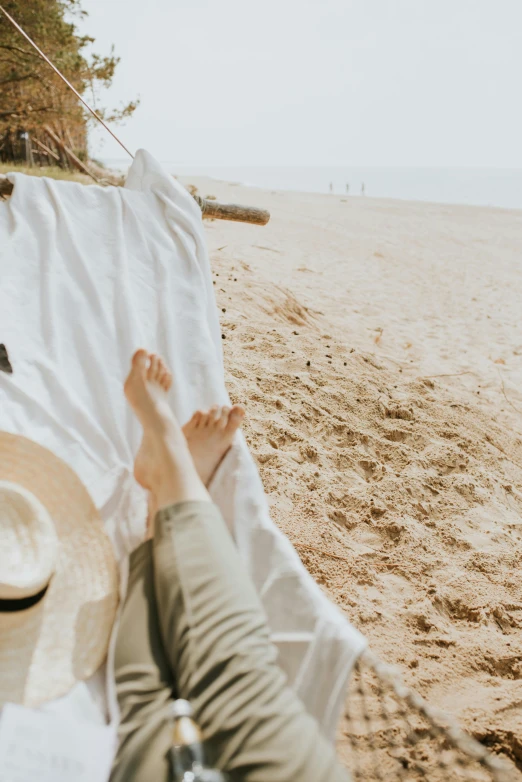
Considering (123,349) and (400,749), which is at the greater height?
(123,349)

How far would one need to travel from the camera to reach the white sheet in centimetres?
119

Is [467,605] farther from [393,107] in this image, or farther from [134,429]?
Answer: [393,107]

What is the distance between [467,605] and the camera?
1.92m

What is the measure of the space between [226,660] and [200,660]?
0.05 meters

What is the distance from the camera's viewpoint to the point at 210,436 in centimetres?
160

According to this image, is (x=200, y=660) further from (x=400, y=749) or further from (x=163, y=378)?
(x=163, y=378)

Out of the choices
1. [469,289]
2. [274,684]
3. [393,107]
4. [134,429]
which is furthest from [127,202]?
[393,107]

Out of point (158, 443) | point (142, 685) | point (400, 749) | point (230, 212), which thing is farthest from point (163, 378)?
point (230, 212)

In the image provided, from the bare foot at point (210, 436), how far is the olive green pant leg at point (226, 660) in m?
0.31

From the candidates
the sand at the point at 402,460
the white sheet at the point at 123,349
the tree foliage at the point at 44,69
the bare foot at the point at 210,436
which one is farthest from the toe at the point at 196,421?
the tree foliage at the point at 44,69

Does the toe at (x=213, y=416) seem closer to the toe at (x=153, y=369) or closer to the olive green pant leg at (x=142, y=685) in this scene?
the toe at (x=153, y=369)

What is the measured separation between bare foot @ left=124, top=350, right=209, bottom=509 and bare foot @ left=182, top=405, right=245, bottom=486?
8cm

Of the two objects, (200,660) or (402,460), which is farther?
(402,460)

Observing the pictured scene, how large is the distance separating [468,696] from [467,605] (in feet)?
1.29
